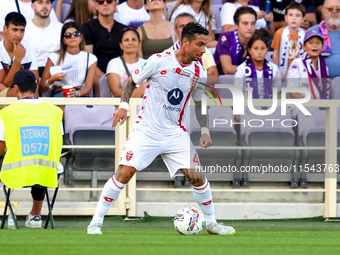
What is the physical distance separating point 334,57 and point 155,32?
2.91 m

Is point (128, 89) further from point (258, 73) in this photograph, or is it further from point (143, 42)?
point (143, 42)

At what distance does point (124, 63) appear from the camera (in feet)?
38.2

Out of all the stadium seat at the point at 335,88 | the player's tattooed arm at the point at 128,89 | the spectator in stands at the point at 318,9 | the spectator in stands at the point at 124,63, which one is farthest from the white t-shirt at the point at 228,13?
the player's tattooed arm at the point at 128,89

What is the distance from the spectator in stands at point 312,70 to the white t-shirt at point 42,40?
377 centimetres

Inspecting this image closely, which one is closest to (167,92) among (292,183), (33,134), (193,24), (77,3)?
(193,24)

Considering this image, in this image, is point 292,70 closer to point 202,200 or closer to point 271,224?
point 271,224

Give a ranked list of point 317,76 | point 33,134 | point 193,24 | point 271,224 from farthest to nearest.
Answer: point 317,76, point 271,224, point 33,134, point 193,24

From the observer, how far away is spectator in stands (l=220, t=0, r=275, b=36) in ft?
43.1

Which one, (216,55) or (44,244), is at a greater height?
(216,55)

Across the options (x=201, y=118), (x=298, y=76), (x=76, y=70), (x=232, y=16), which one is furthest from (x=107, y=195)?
(x=232, y=16)

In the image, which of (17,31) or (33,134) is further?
(17,31)

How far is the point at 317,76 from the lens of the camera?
38.7ft

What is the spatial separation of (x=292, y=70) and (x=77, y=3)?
3.85m

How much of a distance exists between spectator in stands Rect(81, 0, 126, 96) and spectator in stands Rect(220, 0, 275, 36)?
6.32 ft
